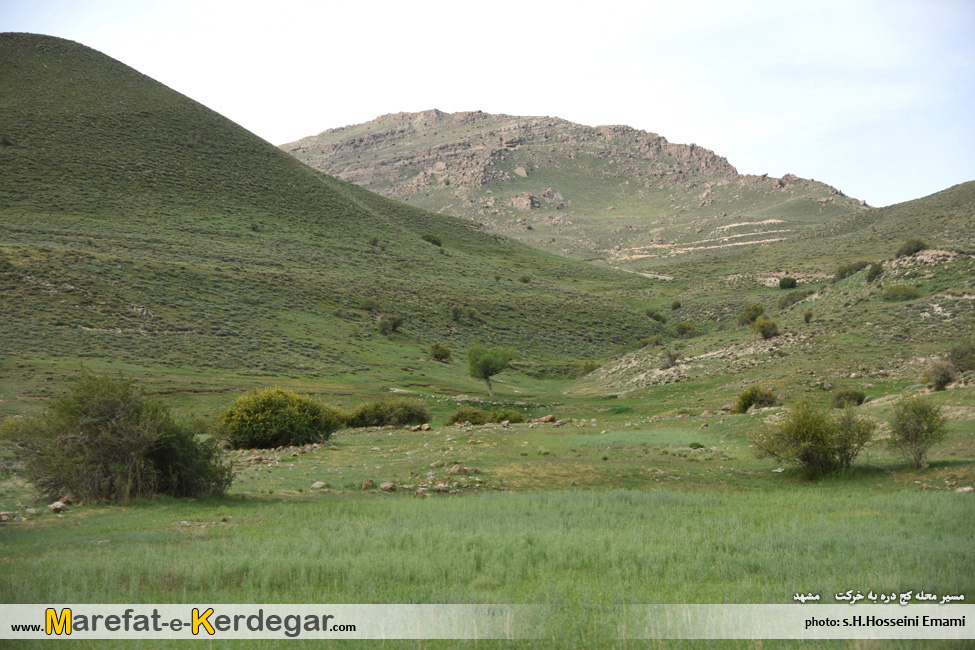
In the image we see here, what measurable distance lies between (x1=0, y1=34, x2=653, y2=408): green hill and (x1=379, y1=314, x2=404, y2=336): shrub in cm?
129

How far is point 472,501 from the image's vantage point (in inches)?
564

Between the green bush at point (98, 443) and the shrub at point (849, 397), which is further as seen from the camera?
the shrub at point (849, 397)

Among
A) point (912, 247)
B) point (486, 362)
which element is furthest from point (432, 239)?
point (912, 247)

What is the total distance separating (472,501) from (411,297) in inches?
2432

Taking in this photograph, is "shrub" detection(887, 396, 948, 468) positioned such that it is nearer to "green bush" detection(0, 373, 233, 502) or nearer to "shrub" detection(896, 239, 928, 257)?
"green bush" detection(0, 373, 233, 502)

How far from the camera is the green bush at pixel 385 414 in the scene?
34.8m

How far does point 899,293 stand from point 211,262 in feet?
212

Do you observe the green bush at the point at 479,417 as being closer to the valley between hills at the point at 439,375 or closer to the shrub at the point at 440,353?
the valley between hills at the point at 439,375

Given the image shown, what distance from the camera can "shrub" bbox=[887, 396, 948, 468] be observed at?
16.6 m

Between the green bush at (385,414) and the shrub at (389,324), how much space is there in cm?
2822

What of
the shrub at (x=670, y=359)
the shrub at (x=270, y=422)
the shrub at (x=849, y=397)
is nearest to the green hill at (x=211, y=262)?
the shrub at (x=270, y=422)

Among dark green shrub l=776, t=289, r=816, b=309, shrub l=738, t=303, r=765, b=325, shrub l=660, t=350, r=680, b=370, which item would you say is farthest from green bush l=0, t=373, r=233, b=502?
shrub l=738, t=303, r=765, b=325

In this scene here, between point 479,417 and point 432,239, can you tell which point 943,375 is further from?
point 432,239

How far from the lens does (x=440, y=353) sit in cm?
5950
